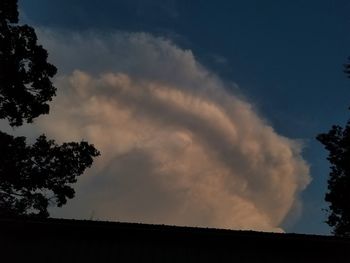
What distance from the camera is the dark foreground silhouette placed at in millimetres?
16062

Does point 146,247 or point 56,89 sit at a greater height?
point 56,89

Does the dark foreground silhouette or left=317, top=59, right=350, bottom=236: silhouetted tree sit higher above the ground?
left=317, top=59, right=350, bottom=236: silhouetted tree

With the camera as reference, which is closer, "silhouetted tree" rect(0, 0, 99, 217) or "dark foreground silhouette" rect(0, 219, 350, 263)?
"dark foreground silhouette" rect(0, 219, 350, 263)

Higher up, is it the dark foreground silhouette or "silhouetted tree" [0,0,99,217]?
"silhouetted tree" [0,0,99,217]

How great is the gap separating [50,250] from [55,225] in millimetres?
728

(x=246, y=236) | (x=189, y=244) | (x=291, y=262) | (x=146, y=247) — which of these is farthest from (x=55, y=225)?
(x=291, y=262)

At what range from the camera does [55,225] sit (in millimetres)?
16203

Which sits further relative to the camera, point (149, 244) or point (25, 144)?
point (25, 144)

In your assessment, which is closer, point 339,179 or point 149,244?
point 149,244

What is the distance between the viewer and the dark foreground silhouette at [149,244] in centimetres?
1606

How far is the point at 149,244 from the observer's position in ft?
53.2

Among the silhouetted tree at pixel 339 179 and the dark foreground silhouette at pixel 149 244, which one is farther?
the silhouetted tree at pixel 339 179

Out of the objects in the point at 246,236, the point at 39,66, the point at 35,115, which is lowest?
the point at 246,236

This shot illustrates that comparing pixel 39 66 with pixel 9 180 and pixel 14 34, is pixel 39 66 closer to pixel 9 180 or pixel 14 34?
pixel 14 34
